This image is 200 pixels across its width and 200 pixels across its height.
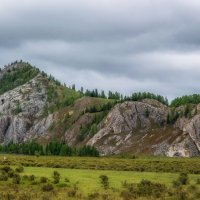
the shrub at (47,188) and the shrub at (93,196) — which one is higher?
the shrub at (47,188)

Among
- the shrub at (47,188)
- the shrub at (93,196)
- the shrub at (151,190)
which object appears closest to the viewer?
the shrub at (93,196)

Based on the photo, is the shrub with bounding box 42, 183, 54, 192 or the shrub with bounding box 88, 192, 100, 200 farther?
the shrub with bounding box 42, 183, 54, 192

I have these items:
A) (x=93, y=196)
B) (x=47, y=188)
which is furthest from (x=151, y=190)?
(x=47, y=188)

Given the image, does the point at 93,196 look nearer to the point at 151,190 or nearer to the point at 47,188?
the point at 47,188

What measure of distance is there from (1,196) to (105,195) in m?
10.5

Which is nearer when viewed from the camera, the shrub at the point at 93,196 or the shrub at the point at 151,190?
the shrub at the point at 93,196

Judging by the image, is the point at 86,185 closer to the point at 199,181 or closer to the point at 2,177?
the point at 2,177

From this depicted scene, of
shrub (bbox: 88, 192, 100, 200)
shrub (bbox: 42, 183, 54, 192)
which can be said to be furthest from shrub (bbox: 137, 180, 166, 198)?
shrub (bbox: 42, 183, 54, 192)

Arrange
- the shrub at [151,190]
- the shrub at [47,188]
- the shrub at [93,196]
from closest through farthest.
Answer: the shrub at [93,196] < the shrub at [151,190] < the shrub at [47,188]

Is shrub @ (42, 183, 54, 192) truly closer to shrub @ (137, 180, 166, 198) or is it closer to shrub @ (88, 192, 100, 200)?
shrub @ (88, 192, 100, 200)

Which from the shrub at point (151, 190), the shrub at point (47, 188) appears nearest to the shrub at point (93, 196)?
the shrub at point (151, 190)

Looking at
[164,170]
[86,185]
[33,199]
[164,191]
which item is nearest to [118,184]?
[86,185]

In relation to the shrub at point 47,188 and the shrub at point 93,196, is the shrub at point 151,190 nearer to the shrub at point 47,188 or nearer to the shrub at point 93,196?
the shrub at point 93,196

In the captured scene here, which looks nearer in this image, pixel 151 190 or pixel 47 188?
pixel 47 188
